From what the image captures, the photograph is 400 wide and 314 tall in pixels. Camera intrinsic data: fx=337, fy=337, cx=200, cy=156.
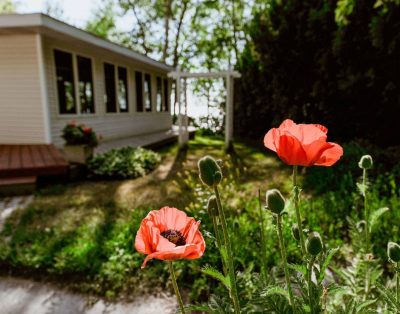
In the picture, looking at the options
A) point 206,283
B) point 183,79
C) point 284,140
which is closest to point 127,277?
point 206,283

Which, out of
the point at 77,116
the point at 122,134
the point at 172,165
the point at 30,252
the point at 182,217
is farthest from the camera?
the point at 122,134

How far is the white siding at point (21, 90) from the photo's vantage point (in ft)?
28.1

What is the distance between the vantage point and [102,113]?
37.3ft

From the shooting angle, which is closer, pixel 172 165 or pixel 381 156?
pixel 381 156

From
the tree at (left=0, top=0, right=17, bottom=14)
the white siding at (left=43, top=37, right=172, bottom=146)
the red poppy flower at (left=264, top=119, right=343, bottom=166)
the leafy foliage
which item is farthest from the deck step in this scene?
the tree at (left=0, top=0, right=17, bottom=14)

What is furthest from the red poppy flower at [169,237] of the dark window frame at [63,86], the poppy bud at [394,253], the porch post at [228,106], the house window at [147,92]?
the house window at [147,92]

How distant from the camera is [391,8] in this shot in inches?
251

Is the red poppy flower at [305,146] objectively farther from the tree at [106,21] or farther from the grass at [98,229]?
the tree at [106,21]

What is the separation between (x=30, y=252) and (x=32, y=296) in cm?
77

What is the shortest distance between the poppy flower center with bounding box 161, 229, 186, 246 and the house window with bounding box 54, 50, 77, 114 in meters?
9.24

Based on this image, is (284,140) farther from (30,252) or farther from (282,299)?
(30,252)

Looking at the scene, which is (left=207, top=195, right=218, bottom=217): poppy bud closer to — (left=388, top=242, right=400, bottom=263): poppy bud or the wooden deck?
(left=388, top=242, right=400, bottom=263): poppy bud

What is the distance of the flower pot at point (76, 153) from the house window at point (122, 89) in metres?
5.38

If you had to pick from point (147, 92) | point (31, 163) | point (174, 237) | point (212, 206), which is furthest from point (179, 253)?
point (147, 92)
